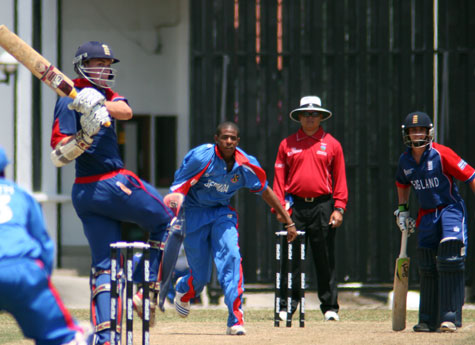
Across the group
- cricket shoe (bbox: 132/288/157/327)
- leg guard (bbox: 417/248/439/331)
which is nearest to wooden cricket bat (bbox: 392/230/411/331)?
leg guard (bbox: 417/248/439/331)

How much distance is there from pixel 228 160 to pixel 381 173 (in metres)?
4.60

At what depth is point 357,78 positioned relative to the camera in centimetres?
1245

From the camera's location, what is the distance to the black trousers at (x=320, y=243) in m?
9.73

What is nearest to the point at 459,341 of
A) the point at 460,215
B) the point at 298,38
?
the point at 460,215

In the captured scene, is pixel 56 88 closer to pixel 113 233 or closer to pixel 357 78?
pixel 113 233

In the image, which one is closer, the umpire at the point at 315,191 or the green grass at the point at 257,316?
the umpire at the point at 315,191

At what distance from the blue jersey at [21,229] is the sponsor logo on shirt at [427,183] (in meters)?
4.50

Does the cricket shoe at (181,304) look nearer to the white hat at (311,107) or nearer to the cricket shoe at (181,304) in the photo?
the cricket shoe at (181,304)

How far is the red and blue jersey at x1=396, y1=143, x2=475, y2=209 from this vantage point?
836 centimetres

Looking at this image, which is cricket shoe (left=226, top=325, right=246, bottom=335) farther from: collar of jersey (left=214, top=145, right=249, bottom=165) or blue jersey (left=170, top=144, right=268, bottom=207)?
collar of jersey (left=214, top=145, right=249, bottom=165)

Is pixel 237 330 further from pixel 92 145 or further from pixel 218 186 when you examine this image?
pixel 92 145

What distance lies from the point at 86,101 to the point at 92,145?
399 millimetres

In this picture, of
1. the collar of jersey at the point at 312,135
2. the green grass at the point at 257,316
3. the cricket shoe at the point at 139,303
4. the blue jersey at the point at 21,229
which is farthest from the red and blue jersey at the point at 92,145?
the collar of jersey at the point at 312,135

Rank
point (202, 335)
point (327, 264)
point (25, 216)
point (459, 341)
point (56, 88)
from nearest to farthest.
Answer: point (25, 216) < point (56, 88) < point (459, 341) < point (202, 335) < point (327, 264)
